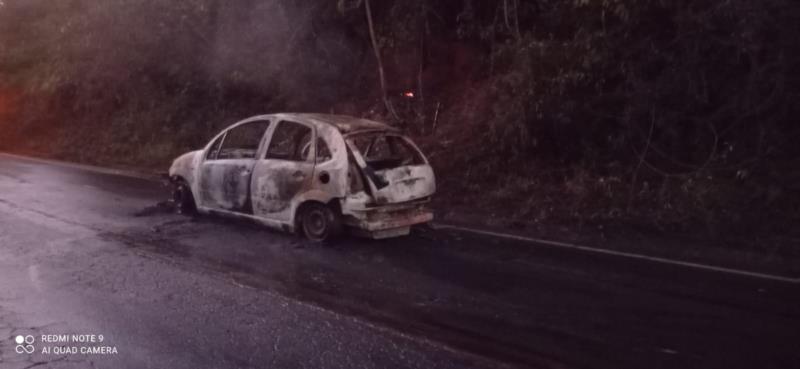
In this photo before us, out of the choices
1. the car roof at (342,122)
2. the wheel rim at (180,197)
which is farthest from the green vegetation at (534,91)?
the wheel rim at (180,197)

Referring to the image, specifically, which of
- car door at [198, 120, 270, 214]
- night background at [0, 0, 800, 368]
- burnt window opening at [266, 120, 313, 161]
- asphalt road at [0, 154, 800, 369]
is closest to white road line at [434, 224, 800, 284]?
asphalt road at [0, 154, 800, 369]

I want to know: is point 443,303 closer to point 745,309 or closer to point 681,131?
point 745,309

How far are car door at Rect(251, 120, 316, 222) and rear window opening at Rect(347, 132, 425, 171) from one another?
25.4 inches

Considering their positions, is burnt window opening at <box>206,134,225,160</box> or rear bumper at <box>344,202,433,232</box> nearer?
rear bumper at <box>344,202,433,232</box>

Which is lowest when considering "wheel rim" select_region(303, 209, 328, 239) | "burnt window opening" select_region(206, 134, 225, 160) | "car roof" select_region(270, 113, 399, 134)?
"wheel rim" select_region(303, 209, 328, 239)

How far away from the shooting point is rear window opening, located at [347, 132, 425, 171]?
8.87m

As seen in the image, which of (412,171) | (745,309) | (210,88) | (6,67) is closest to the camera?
(745,309)

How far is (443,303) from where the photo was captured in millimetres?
6441

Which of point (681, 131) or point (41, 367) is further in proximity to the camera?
point (681, 131)

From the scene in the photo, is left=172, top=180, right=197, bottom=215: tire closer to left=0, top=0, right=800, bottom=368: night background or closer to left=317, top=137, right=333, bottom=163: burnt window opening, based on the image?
left=0, top=0, right=800, bottom=368: night background

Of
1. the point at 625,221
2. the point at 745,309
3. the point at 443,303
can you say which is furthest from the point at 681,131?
the point at 443,303

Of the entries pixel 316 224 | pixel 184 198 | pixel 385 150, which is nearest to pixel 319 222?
pixel 316 224

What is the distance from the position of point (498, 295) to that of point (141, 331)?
308 centimetres

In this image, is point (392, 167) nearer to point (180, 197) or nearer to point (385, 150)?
point (385, 150)
